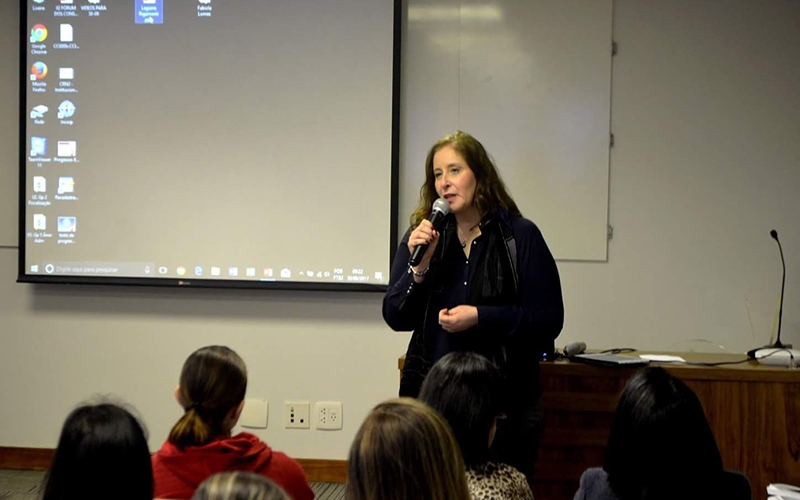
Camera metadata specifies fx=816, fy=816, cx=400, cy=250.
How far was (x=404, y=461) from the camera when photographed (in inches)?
50.7

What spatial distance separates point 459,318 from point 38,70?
9.96 feet

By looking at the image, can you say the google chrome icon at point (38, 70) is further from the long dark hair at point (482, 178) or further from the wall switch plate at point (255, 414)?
the long dark hair at point (482, 178)

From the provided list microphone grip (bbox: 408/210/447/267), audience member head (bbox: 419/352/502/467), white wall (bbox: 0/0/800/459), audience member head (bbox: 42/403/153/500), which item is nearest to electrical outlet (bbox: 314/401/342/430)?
white wall (bbox: 0/0/800/459)

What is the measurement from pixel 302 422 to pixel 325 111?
160 cm

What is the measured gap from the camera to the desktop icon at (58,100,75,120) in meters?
4.26

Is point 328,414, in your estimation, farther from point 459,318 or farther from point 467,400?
point 467,400

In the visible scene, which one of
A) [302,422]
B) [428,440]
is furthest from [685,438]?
[302,422]

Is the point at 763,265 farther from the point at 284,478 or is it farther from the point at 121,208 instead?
the point at 121,208

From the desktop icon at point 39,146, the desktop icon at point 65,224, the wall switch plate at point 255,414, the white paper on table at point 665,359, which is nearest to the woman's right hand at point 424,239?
the white paper on table at point 665,359

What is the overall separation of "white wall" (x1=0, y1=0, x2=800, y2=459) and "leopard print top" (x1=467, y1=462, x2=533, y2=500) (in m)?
2.36

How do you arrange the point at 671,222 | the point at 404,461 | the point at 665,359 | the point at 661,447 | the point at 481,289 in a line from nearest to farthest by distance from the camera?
the point at 404,461 < the point at 661,447 < the point at 481,289 < the point at 665,359 < the point at 671,222

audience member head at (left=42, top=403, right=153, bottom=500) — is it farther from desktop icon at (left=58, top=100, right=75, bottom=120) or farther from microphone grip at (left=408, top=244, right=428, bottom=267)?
desktop icon at (left=58, top=100, right=75, bottom=120)

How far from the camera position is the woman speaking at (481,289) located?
7.82 ft

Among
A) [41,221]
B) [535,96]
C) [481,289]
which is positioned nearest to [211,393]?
[481,289]
